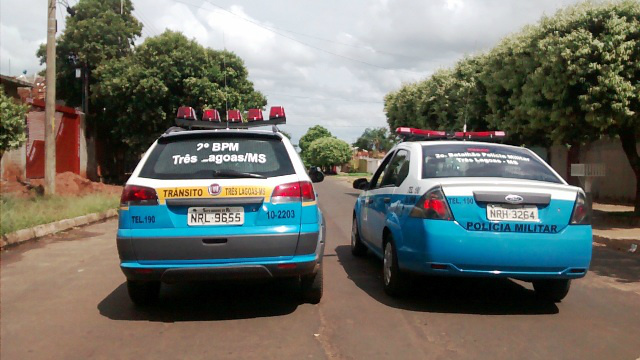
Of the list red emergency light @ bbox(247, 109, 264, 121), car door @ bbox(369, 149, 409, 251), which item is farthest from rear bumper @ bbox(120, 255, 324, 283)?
red emergency light @ bbox(247, 109, 264, 121)

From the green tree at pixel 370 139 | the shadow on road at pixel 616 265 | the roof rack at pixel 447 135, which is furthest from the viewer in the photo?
the green tree at pixel 370 139

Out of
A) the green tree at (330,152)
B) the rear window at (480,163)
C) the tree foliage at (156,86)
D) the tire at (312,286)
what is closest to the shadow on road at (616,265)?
the rear window at (480,163)

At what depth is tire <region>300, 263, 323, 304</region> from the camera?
532cm

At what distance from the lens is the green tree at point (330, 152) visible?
7475cm

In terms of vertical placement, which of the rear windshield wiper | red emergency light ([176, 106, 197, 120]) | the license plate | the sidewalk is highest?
red emergency light ([176, 106, 197, 120])

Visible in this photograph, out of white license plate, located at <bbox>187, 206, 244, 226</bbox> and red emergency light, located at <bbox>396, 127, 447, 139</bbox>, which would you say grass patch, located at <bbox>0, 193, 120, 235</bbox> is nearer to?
white license plate, located at <bbox>187, 206, 244, 226</bbox>

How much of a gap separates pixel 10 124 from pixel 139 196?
9.80 meters

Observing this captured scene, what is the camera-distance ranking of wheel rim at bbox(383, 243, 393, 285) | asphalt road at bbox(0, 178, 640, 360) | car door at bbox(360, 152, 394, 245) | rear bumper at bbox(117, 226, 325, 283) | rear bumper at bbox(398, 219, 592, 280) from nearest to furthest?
asphalt road at bbox(0, 178, 640, 360)
rear bumper at bbox(117, 226, 325, 283)
rear bumper at bbox(398, 219, 592, 280)
wheel rim at bbox(383, 243, 393, 285)
car door at bbox(360, 152, 394, 245)

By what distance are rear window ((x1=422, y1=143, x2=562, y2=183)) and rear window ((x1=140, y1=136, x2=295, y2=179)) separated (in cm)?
145

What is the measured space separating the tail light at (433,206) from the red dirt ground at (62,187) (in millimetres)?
12758

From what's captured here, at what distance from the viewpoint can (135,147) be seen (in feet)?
84.8

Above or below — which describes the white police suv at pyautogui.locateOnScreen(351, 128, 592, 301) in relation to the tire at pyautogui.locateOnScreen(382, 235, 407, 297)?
above

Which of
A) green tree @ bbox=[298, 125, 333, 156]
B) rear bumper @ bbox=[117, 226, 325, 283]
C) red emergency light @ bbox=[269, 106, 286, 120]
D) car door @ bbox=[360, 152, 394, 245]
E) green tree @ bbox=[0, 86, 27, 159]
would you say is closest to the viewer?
rear bumper @ bbox=[117, 226, 325, 283]

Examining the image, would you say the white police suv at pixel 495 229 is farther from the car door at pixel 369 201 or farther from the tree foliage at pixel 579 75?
the tree foliage at pixel 579 75
